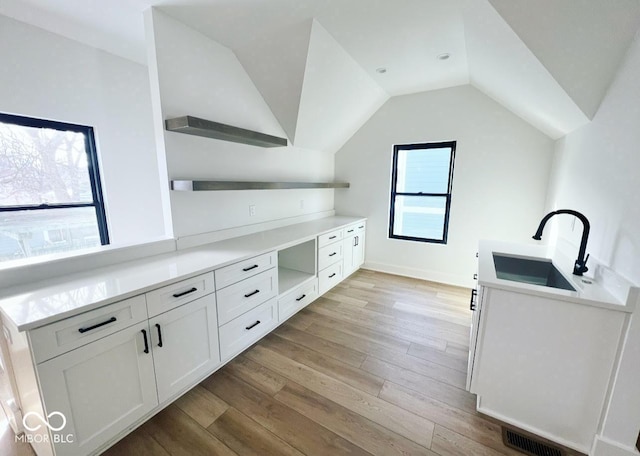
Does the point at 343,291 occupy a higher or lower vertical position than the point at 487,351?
lower

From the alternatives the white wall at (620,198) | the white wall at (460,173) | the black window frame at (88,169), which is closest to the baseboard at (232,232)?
the white wall at (460,173)

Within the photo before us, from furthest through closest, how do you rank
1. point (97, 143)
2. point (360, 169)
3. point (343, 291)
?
point (360, 169) → point (343, 291) → point (97, 143)

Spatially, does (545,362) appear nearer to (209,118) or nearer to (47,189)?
(209,118)

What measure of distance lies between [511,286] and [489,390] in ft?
2.21

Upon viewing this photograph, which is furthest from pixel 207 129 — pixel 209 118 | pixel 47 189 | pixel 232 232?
pixel 47 189

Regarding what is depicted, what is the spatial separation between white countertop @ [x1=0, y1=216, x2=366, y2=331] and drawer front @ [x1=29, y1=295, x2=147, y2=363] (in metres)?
0.04

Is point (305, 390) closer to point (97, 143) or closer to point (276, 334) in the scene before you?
point (276, 334)

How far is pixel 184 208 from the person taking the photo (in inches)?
83.8

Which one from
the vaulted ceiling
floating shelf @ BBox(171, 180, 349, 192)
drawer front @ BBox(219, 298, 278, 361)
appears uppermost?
the vaulted ceiling

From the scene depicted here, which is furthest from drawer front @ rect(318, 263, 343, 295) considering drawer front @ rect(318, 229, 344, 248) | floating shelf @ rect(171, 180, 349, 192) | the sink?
the sink

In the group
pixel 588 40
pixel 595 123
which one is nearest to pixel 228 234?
pixel 588 40

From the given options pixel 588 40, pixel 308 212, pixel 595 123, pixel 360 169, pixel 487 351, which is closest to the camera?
pixel 588 40

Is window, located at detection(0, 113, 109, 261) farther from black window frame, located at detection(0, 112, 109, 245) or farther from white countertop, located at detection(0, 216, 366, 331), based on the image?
white countertop, located at detection(0, 216, 366, 331)

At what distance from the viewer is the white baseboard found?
121 centimetres
